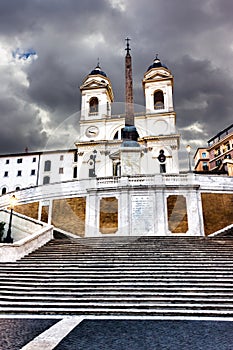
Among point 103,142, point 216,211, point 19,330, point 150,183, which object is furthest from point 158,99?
point 19,330

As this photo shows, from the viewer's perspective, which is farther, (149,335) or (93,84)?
(93,84)

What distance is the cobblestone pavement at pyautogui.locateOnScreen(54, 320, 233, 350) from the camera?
368cm

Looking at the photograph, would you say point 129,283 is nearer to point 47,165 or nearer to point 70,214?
point 70,214

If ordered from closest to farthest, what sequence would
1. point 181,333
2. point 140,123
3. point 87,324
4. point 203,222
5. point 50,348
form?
1. point 50,348
2. point 181,333
3. point 87,324
4. point 203,222
5. point 140,123

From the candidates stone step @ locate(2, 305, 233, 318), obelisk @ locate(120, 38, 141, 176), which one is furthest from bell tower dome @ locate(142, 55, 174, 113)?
stone step @ locate(2, 305, 233, 318)

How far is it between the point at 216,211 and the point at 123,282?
13015 mm

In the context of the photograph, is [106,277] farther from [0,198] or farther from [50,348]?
[0,198]

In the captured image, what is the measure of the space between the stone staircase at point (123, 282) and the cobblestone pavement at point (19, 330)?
0.68m

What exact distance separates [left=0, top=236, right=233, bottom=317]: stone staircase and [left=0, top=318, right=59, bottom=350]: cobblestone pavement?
679mm

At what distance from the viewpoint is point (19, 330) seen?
14.9 feet

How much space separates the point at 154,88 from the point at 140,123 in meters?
6.21

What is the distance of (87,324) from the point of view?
16.1 ft

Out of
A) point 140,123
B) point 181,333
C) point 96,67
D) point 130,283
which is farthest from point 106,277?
point 96,67

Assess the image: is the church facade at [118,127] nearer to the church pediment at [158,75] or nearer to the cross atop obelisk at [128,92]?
the church pediment at [158,75]
